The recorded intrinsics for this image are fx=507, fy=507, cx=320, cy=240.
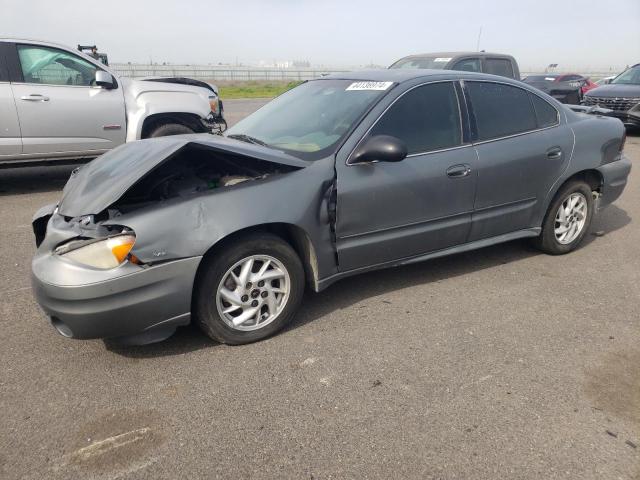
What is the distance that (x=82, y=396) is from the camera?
8.51 feet


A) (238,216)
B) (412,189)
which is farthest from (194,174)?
(412,189)

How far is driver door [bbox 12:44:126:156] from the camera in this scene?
6266 mm

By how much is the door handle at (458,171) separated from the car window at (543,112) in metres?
1.02

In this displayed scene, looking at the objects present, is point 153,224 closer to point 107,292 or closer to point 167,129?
point 107,292

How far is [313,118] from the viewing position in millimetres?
3742

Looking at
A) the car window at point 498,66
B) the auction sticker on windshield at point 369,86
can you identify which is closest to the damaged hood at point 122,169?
the auction sticker on windshield at point 369,86

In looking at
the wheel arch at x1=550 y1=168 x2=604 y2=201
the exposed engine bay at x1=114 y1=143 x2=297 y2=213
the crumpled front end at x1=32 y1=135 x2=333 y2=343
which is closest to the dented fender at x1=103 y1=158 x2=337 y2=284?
the crumpled front end at x1=32 y1=135 x2=333 y2=343

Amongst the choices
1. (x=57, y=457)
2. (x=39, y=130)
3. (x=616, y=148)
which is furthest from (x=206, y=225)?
(x=39, y=130)

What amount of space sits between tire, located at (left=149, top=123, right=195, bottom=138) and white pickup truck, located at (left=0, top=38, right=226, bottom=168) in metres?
0.01

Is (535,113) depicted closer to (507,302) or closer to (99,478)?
(507,302)

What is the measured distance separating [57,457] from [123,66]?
43745 millimetres

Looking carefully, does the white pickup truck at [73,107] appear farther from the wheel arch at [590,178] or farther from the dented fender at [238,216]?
the wheel arch at [590,178]

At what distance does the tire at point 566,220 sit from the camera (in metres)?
4.43

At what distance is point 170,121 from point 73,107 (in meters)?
1.25
